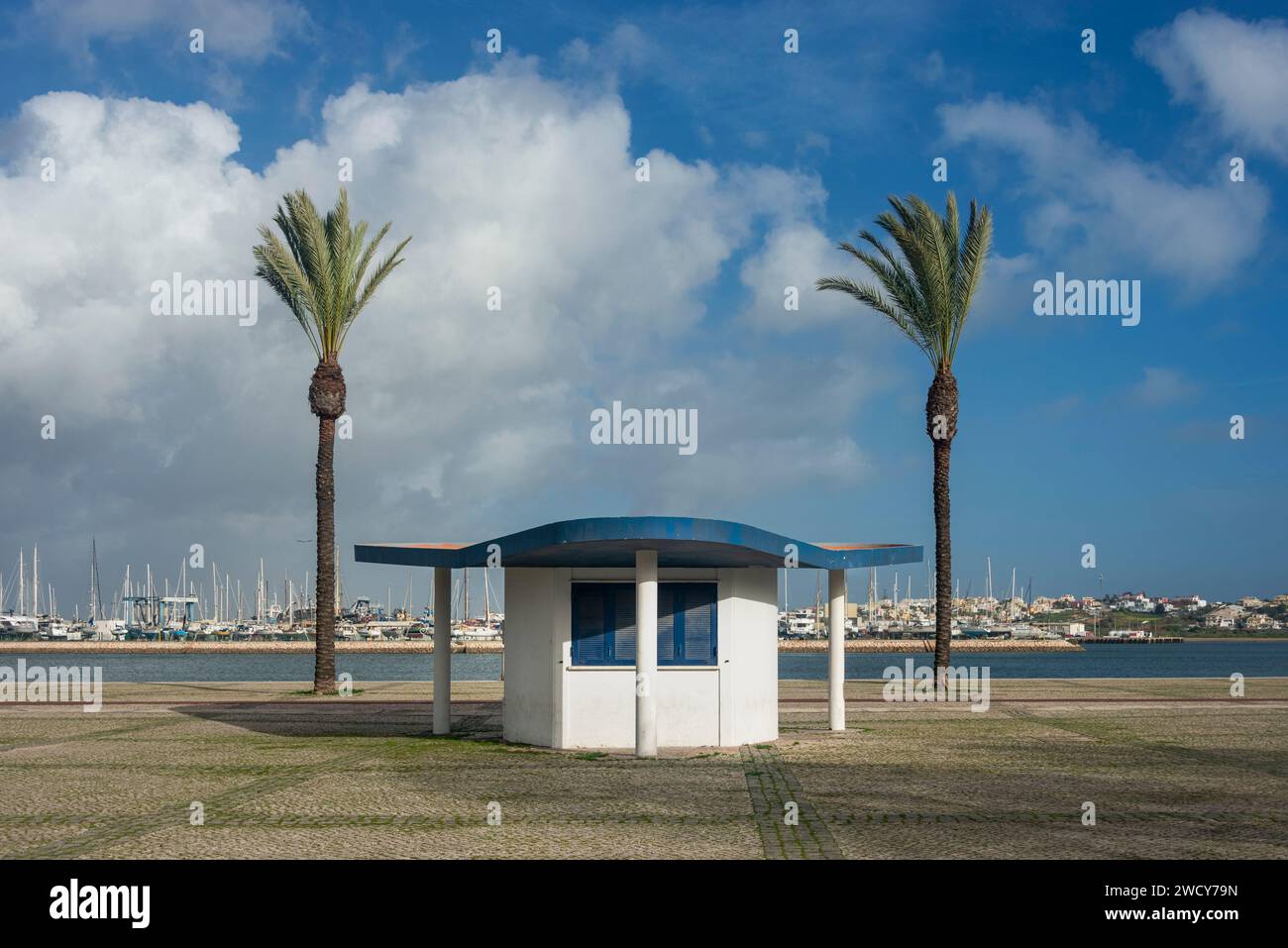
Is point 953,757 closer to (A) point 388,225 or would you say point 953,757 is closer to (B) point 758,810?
(B) point 758,810

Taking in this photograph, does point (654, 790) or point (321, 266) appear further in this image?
point (321, 266)

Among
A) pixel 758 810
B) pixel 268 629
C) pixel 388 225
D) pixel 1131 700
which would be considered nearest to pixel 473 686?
pixel 388 225

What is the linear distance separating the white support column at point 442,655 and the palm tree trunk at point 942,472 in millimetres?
15421

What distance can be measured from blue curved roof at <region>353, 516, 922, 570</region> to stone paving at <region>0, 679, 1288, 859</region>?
289 centimetres

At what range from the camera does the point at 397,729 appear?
73.9 feet

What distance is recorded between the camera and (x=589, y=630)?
18.7 m

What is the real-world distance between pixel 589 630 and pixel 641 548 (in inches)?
98.4

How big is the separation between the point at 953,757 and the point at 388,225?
68.6ft

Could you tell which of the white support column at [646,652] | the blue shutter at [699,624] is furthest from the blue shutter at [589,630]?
the blue shutter at [699,624]

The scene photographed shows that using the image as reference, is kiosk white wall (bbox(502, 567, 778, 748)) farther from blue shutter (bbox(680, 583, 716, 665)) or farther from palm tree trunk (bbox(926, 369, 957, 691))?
palm tree trunk (bbox(926, 369, 957, 691))

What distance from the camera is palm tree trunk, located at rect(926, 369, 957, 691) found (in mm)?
32156

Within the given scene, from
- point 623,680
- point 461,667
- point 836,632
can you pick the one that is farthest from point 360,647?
point 623,680

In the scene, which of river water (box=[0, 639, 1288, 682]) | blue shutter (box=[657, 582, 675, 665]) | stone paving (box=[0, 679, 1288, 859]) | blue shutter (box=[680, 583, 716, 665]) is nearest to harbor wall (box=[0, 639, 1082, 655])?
river water (box=[0, 639, 1288, 682])

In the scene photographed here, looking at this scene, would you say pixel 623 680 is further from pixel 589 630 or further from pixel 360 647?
pixel 360 647
